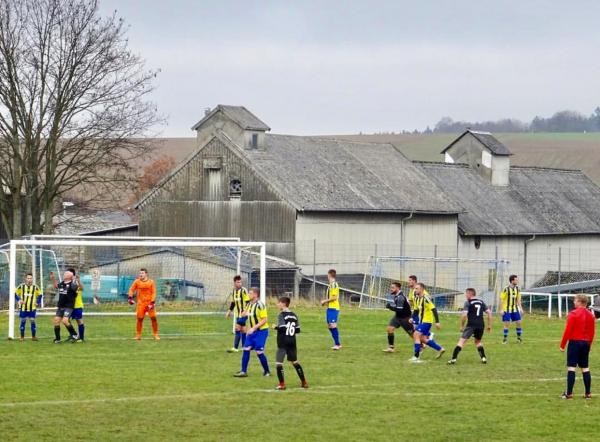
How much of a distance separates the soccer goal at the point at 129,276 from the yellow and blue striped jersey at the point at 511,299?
330 inches

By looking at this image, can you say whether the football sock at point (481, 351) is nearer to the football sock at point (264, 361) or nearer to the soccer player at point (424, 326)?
the soccer player at point (424, 326)

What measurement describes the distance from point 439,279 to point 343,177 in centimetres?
Answer: 824

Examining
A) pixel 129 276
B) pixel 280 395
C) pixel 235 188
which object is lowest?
pixel 280 395

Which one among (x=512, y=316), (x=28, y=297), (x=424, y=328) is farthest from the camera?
(x=512, y=316)

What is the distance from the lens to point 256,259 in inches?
2144

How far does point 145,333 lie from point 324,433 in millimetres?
18431

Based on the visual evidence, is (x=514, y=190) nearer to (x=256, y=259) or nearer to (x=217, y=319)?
(x=256, y=259)

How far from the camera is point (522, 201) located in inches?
2948

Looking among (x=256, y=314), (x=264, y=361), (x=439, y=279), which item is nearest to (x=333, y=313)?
(x=264, y=361)

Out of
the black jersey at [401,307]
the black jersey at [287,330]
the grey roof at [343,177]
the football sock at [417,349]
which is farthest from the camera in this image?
the grey roof at [343,177]

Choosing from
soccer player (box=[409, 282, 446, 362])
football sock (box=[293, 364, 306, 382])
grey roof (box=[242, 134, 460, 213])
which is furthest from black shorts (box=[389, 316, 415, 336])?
grey roof (box=[242, 134, 460, 213])

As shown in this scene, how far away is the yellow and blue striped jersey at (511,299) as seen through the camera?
108 feet

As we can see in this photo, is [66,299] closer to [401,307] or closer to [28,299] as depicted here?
[28,299]

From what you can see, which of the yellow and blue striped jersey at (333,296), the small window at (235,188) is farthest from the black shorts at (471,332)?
the small window at (235,188)
